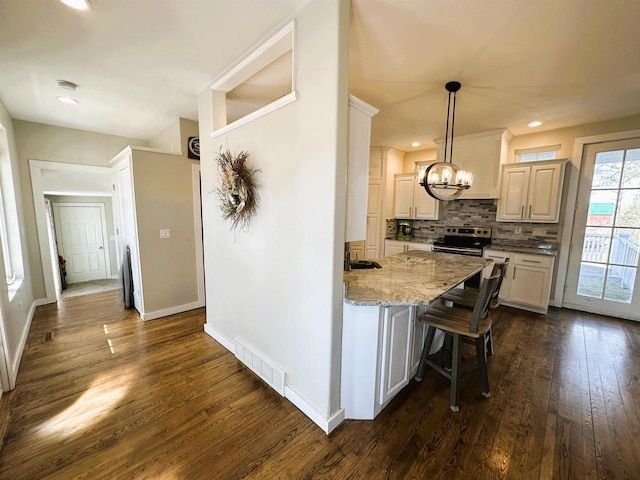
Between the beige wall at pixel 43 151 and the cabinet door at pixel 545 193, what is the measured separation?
21.0 ft

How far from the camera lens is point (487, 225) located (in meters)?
4.39

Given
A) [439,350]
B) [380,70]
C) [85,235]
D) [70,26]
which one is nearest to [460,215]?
[439,350]

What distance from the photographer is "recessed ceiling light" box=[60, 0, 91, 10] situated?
1.52 m

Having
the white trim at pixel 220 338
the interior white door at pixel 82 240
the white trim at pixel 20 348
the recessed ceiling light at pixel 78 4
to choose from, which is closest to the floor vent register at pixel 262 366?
the white trim at pixel 220 338

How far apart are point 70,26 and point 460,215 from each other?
5.16 meters

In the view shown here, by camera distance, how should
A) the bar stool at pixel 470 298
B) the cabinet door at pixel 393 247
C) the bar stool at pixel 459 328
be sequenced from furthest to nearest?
the cabinet door at pixel 393 247, the bar stool at pixel 470 298, the bar stool at pixel 459 328

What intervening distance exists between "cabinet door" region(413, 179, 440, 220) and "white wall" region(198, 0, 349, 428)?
3.47m

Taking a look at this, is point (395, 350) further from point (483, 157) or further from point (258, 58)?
point (483, 157)

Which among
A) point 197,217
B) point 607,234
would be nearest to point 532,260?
point 607,234

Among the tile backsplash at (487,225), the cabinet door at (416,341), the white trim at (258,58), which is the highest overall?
the white trim at (258,58)

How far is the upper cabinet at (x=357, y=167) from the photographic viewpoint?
65.9 inches

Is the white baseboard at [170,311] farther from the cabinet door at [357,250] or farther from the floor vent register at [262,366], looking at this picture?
the cabinet door at [357,250]

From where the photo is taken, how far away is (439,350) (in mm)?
2562

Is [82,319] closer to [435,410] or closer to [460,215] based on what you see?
[435,410]
